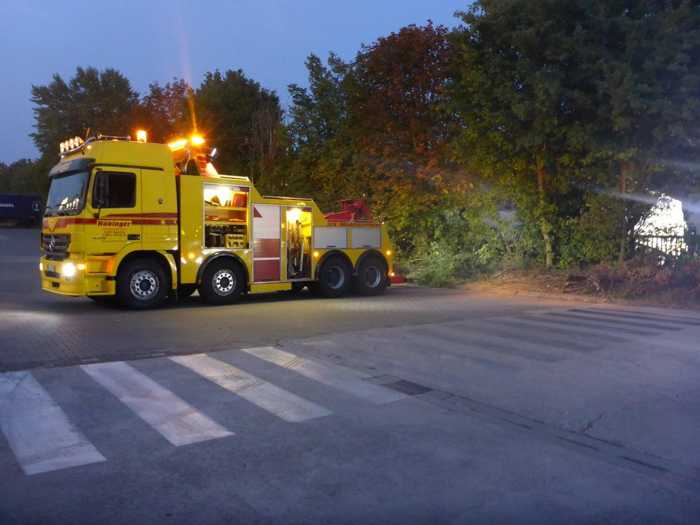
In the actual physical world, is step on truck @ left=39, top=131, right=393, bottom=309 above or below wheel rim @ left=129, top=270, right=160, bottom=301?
above

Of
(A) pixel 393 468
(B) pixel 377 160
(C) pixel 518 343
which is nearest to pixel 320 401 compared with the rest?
(A) pixel 393 468

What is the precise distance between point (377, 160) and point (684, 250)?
33.2 ft

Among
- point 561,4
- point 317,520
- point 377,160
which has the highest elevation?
point 561,4

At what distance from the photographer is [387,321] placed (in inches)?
491

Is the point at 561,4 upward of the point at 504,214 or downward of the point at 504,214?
upward

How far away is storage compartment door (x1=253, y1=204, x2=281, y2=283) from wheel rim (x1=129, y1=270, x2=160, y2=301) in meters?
2.33

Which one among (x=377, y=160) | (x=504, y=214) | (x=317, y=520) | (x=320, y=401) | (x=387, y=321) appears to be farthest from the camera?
(x=377, y=160)

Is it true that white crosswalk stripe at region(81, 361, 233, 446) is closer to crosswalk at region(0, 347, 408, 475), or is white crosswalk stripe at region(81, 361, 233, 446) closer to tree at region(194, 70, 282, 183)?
crosswalk at region(0, 347, 408, 475)

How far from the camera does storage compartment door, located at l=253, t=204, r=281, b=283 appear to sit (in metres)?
15.4

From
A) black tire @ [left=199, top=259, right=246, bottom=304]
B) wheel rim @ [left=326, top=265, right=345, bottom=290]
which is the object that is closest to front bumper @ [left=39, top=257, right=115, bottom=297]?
black tire @ [left=199, top=259, right=246, bottom=304]

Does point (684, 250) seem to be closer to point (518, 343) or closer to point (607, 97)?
point (607, 97)

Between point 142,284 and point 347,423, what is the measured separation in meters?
8.55

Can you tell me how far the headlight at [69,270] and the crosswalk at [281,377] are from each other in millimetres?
5111

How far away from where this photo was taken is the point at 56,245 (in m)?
13.7
